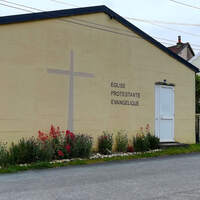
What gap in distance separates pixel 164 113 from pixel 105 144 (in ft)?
13.7

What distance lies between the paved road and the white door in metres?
5.05

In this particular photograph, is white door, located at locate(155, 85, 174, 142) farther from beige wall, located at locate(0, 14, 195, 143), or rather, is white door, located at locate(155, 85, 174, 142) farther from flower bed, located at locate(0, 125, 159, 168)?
flower bed, located at locate(0, 125, 159, 168)

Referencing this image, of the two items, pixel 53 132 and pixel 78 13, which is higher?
pixel 78 13

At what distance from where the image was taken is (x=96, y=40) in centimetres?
1356

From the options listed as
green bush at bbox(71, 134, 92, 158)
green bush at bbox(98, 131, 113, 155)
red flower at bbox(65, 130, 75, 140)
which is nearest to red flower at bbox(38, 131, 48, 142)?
red flower at bbox(65, 130, 75, 140)

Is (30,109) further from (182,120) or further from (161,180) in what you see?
(182,120)

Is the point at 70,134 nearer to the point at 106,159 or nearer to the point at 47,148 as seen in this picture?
the point at 47,148

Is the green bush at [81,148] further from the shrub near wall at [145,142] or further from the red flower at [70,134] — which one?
the shrub near wall at [145,142]

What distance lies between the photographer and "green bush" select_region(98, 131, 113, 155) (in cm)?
1279

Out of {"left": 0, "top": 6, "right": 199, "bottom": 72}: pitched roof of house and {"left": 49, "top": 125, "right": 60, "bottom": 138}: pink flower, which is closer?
{"left": 0, "top": 6, "right": 199, "bottom": 72}: pitched roof of house

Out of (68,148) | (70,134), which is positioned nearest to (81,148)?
(68,148)

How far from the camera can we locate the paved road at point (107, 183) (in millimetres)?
6402

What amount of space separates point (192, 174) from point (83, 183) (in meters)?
3.06

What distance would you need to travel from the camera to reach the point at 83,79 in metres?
13.0
